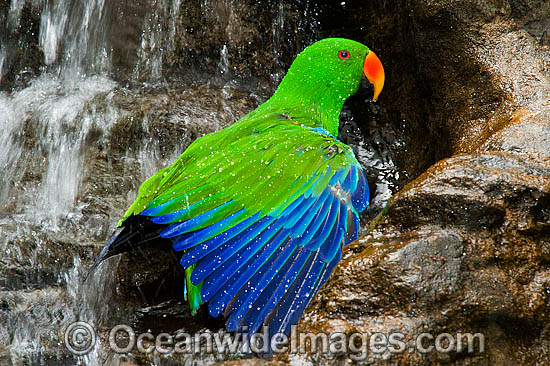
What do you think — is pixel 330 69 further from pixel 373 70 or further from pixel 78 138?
pixel 78 138

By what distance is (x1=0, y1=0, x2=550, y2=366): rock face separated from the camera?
205 cm

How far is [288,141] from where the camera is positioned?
10.1ft

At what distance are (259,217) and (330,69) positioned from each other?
52.1 inches

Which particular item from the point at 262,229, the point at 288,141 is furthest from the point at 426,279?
the point at 288,141

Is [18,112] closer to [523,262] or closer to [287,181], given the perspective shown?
[287,181]

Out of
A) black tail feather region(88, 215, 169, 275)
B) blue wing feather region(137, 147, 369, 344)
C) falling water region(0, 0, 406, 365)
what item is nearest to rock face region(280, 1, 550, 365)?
blue wing feather region(137, 147, 369, 344)

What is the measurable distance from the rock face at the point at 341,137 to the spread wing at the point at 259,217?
28cm

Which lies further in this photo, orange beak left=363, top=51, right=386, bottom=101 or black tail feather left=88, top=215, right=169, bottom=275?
orange beak left=363, top=51, right=386, bottom=101

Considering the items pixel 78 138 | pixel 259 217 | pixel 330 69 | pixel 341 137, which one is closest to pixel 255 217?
pixel 259 217

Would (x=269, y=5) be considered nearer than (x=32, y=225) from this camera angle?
No

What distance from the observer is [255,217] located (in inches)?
109

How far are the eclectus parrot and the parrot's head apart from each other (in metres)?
0.46

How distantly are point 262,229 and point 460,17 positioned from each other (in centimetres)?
197

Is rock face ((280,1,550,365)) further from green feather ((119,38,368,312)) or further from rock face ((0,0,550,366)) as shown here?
green feather ((119,38,368,312))
